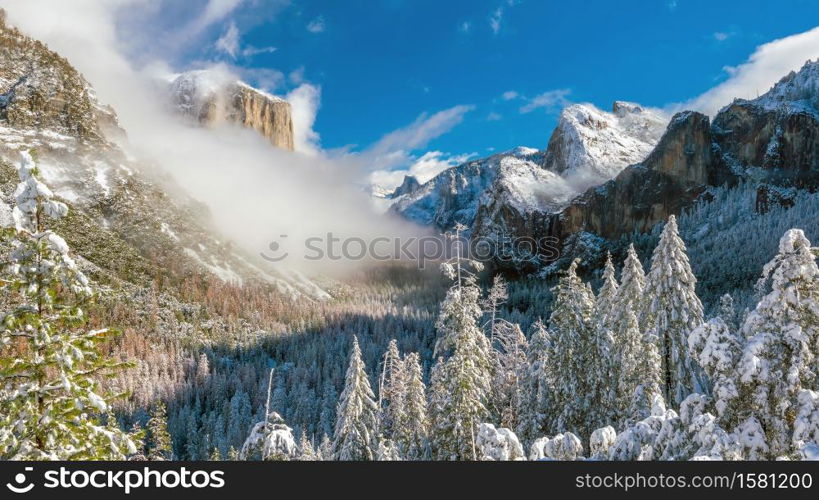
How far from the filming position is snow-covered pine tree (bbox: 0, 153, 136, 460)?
10055 millimetres

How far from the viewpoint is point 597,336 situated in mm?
25234

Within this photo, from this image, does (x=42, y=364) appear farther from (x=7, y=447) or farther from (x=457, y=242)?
(x=457, y=242)

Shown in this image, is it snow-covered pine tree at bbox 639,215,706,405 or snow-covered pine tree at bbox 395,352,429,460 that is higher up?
snow-covered pine tree at bbox 639,215,706,405

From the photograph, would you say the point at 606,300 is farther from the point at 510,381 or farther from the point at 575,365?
the point at 510,381

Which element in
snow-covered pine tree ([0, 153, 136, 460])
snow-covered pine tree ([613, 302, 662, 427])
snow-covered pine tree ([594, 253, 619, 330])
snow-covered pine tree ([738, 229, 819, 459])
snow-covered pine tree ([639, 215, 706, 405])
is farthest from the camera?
snow-covered pine tree ([594, 253, 619, 330])

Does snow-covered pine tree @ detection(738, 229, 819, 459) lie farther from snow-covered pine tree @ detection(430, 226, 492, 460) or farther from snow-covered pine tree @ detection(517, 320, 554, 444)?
snow-covered pine tree @ detection(517, 320, 554, 444)

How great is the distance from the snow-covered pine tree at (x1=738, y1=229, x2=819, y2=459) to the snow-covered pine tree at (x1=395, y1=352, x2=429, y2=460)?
19.6 m

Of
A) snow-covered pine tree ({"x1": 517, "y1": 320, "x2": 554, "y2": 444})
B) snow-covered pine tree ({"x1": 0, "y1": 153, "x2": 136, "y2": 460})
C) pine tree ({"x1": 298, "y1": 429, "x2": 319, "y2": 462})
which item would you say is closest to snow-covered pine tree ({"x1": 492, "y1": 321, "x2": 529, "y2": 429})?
snow-covered pine tree ({"x1": 517, "y1": 320, "x2": 554, "y2": 444})

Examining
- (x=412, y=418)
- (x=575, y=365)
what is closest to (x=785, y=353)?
(x=575, y=365)

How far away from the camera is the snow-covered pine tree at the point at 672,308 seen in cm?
1936

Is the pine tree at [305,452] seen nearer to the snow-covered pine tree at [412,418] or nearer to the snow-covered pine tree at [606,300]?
the snow-covered pine tree at [412,418]

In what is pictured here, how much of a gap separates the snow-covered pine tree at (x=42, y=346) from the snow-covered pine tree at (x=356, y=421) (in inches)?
535

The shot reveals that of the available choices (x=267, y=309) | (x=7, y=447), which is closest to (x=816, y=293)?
(x=7, y=447)
